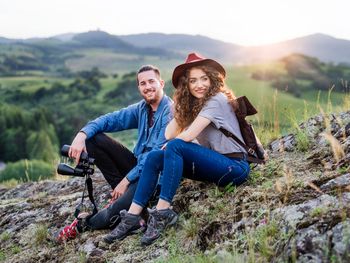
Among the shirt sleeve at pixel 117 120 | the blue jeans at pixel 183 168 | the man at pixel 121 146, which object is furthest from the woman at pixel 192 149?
the shirt sleeve at pixel 117 120

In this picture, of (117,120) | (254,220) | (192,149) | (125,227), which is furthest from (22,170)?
(254,220)

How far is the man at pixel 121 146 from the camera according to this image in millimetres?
5625

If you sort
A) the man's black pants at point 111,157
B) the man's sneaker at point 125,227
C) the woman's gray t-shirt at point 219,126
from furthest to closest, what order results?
1. the man's black pants at point 111,157
2. the man's sneaker at point 125,227
3. the woman's gray t-shirt at point 219,126

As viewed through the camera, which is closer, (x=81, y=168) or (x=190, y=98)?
(x=190, y=98)

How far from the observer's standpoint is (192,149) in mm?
4879

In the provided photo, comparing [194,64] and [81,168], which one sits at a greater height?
[194,64]

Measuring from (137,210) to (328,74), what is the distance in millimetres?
94102

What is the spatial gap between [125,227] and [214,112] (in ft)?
5.02

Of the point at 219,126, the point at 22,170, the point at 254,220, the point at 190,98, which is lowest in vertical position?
the point at 22,170

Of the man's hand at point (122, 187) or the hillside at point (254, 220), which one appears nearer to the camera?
the hillside at point (254, 220)

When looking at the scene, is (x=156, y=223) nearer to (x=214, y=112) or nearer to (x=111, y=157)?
(x=214, y=112)

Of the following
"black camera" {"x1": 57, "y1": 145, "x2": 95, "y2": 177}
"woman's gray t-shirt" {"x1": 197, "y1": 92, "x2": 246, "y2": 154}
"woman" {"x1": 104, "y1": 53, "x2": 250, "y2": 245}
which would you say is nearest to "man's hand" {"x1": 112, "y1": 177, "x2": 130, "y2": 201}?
"black camera" {"x1": 57, "y1": 145, "x2": 95, "y2": 177}

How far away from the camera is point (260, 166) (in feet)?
18.9

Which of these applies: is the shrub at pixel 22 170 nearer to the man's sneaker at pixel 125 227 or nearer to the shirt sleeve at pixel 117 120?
the shirt sleeve at pixel 117 120
